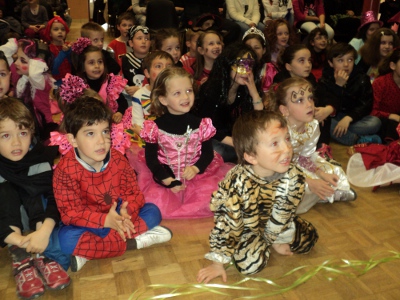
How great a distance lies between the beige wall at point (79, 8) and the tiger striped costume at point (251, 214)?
10.1 meters

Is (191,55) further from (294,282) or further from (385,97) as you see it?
(294,282)

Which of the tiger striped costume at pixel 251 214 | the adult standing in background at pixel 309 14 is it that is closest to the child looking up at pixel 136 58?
the tiger striped costume at pixel 251 214

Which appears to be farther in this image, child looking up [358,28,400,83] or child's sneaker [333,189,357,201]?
child looking up [358,28,400,83]

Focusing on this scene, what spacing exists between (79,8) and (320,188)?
9962mm

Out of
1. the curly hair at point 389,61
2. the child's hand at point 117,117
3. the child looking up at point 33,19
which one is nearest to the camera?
the child's hand at point 117,117

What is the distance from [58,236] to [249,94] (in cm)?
150

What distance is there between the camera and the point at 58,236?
6.30 ft

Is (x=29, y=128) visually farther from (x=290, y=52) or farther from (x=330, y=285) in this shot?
(x=290, y=52)

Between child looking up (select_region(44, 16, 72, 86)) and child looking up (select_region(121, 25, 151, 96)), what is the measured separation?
0.63m

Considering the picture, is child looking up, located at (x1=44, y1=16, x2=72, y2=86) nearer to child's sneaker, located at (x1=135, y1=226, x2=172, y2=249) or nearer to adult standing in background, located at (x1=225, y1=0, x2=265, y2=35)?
adult standing in background, located at (x1=225, y1=0, x2=265, y2=35)

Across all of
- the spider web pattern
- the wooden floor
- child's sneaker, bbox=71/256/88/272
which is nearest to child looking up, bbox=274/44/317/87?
the wooden floor

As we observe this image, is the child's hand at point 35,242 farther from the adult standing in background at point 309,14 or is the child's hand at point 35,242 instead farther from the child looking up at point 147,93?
Answer: the adult standing in background at point 309,14

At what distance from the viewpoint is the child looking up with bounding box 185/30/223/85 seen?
3365 millimetres

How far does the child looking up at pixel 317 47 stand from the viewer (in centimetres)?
441
